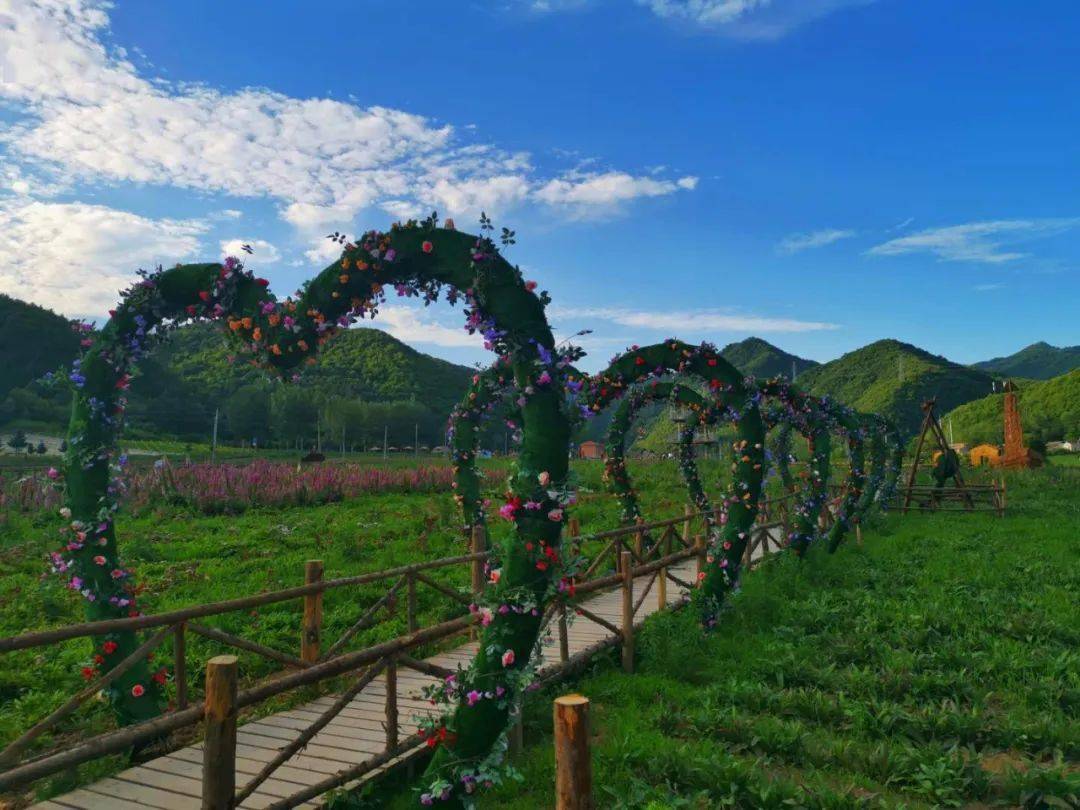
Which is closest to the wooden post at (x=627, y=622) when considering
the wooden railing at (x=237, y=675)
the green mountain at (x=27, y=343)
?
the wooden railing at (x=237, y=675)

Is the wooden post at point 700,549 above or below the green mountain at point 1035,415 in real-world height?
below

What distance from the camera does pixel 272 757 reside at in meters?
5.46

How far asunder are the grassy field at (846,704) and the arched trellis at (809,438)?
66.0 inches

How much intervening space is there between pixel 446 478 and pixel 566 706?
2255cm

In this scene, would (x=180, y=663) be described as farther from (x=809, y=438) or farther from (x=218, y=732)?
(x=809, y=438)

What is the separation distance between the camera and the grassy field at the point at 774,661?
18.8 feet

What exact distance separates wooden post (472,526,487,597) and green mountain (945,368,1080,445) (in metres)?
62.1

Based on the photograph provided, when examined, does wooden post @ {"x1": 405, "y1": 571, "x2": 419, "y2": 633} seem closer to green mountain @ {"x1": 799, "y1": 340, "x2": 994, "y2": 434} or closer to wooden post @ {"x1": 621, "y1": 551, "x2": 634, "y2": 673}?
wooden post @ {"x1": 621, "y1": 551, "x2": 634, "y2": 673}

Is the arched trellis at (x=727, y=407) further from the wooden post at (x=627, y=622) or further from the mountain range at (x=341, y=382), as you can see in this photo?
the mountain range at (x=341, y=382)

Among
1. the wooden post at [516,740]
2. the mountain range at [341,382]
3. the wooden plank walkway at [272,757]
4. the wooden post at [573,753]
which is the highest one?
the mountain range at [341,382]

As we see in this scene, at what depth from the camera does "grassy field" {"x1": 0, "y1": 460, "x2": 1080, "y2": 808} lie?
5.73m

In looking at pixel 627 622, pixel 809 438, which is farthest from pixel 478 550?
pixel 809 438

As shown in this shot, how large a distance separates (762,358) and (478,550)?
118 metres

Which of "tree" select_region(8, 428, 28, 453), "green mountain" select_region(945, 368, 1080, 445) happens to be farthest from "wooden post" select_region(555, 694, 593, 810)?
"green mountain" select_region(945, 368, 1080, 445)
